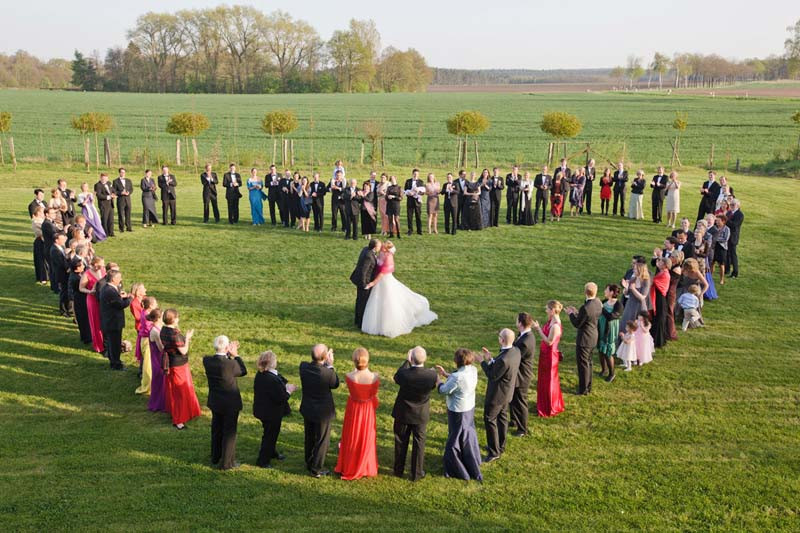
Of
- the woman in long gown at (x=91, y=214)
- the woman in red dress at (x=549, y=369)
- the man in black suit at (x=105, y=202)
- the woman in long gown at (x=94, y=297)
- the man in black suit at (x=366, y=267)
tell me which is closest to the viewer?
the woman in red dress at (x=549, y=369)

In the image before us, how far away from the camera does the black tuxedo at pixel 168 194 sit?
20.6 meters

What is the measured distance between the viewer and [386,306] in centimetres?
1192

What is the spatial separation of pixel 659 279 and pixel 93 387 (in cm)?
926

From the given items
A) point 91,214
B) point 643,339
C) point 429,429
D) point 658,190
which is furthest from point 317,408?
point 658,190

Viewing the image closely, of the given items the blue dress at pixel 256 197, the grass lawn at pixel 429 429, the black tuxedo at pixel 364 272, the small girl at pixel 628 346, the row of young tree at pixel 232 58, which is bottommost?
the grass lawn at pixel 429 429

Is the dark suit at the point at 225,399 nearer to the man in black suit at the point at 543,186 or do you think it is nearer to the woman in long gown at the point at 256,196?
the woman in long gown at the point at 256,196

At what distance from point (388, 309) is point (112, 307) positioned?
458 centimetres

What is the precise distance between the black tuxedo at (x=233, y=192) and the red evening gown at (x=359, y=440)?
15.0 meters

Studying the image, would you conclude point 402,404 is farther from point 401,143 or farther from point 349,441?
point 401,143

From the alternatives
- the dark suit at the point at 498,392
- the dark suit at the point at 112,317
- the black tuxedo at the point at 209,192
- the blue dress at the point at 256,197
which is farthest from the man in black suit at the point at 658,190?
the dark suit at the point at 112,317

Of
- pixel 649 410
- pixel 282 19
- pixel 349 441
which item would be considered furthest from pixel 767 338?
pixel 282 19

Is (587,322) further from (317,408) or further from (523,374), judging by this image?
(317,408)

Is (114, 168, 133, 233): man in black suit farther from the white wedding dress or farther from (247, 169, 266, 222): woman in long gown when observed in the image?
the white wedding dress

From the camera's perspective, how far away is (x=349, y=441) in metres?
7.48
